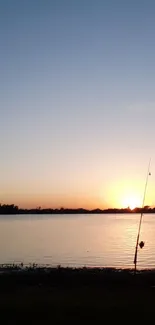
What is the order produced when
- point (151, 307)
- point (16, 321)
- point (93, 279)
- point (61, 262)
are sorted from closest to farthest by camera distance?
point (16, 321) < point (151, 307) < point (93, 279) < point (61, 262)

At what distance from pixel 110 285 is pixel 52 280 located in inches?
158

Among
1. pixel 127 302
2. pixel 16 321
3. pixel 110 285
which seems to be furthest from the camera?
pixel 110 285

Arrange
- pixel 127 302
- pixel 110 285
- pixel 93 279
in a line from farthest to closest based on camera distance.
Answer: pixel 93 279 < pixel 110 285 < pixel 127 302

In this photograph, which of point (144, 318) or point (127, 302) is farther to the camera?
point (127, 302)

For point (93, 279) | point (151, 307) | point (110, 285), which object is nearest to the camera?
point (151, 307)

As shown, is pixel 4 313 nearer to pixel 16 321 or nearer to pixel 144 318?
pixel 16 321

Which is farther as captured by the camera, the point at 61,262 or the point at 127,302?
the point at 61,262

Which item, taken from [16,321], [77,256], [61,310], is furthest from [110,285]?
[77,256]

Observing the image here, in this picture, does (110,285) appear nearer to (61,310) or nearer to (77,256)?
(61,310)

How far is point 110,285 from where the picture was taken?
24750mm

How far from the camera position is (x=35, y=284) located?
25766 millimetres

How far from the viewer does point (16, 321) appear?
12.1m

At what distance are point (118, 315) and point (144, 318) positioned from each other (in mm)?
737

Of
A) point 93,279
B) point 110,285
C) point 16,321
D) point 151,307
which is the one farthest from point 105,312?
point 93,279
